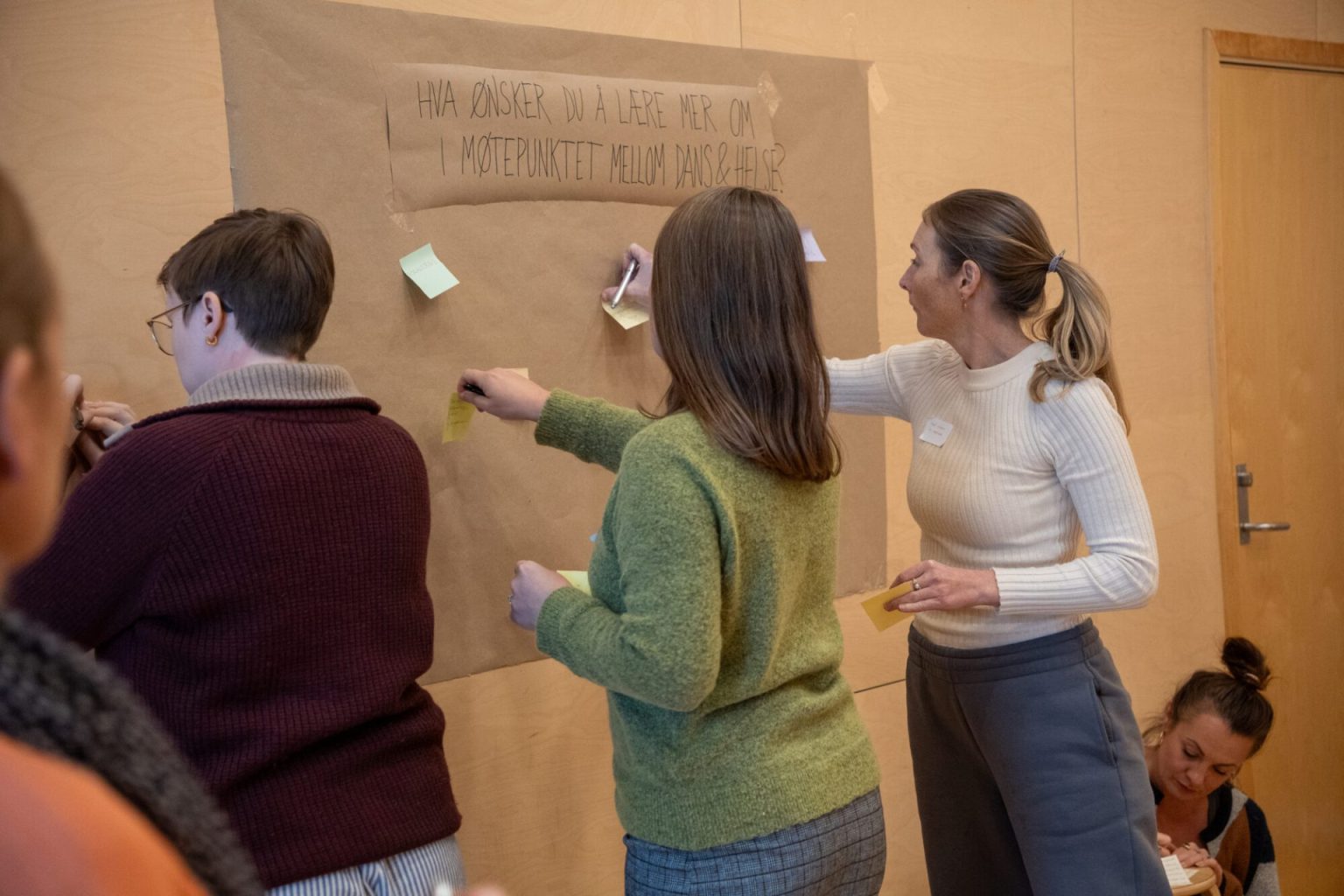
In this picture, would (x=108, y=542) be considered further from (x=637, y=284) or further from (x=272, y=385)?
(x=637, y=284)

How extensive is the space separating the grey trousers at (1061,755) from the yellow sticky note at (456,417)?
2.70 ft

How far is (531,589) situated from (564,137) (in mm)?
918

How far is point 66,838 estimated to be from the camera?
1.42 ft

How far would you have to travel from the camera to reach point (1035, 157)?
8.86ft

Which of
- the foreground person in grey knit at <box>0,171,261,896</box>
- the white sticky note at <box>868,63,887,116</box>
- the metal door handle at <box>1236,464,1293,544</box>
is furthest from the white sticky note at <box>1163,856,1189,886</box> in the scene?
the foreground person in grey knit at <box>0,171,261,896</box>

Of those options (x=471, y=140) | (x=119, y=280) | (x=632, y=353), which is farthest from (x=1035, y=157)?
(x=119, y=280)

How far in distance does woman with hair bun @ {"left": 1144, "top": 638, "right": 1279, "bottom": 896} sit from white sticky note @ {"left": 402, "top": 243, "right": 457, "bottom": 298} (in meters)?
1.70

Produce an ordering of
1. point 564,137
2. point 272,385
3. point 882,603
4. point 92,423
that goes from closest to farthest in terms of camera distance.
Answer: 1. point 272,385
2. point 92,423
3. point 882,603
4. point 564,137

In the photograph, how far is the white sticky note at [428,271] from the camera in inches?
71.9

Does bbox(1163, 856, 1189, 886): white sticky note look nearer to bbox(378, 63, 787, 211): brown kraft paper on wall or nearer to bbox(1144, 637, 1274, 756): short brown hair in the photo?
bbox(1144, 637, 1274, 756): short brown hair

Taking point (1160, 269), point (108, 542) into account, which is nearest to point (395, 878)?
point (108, 542)

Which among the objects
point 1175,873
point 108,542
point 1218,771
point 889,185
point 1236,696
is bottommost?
point 1175,873

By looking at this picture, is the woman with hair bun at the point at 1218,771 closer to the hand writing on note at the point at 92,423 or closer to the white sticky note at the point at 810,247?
the white sticky note at the point at 810,247

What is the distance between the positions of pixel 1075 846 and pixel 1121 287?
1569mm
